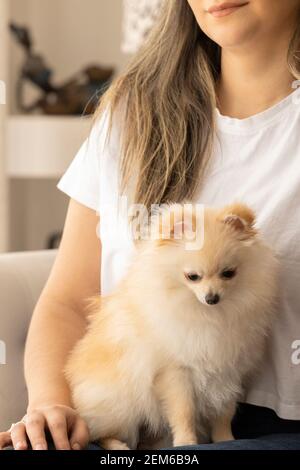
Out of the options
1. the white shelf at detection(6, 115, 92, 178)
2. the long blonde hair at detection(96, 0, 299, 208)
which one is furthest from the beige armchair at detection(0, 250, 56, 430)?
the white shelf at detection(6, 115, 92, 178)

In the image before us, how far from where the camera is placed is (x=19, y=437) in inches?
34.1

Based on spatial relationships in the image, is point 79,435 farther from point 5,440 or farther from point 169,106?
point 169,106

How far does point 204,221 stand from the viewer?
847 mm

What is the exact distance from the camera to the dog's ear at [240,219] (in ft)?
2.76

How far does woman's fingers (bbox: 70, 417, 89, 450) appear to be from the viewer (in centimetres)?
87

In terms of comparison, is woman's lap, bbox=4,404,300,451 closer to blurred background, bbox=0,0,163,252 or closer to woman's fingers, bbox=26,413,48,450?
woman's fingers, bbox=26,413,48,450

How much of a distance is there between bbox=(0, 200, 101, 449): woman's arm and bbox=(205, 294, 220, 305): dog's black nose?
217 mm

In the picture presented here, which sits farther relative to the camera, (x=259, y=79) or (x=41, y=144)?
(x=41, y=144)

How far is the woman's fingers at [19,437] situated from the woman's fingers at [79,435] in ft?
0.17

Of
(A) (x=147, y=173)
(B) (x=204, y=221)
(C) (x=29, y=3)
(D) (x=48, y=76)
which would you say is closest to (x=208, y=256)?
(B) (x=204, y=221)

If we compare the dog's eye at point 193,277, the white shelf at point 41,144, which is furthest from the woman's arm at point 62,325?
the white shelf at point 41,144

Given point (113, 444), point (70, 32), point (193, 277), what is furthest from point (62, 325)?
point (70, 32)

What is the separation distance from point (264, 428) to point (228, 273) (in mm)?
226
